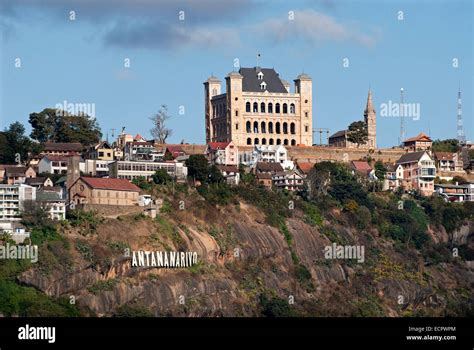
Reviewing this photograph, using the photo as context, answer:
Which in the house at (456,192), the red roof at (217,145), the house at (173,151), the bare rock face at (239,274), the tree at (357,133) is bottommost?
the bare rock face at (239,274)

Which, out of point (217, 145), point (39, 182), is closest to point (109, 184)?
point (39, 182)

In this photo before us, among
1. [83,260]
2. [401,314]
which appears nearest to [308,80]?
[401,314]

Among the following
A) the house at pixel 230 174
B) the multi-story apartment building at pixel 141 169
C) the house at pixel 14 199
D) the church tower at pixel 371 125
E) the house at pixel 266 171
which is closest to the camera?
the house at pixel 14 199

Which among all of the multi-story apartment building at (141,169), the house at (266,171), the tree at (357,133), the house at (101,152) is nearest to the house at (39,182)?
the multi-story apartment building at (141,169)

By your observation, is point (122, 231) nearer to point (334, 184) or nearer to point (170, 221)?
point (170, 221)

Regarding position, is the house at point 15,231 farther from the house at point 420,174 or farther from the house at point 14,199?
the house at point 420,174

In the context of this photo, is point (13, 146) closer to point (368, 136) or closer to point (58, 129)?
point (58, 129)

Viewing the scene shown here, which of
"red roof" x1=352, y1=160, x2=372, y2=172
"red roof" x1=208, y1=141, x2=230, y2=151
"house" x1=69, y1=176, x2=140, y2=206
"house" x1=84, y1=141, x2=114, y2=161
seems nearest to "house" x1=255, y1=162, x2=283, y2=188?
"red roof" x1=208, y1=141, x2=230, y2=151
